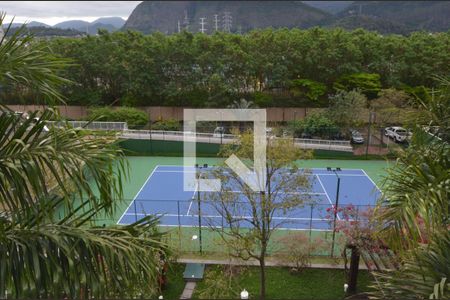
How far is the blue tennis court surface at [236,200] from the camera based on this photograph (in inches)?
475

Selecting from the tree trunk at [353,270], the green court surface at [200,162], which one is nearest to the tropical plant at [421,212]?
the green court surface at [200,162]

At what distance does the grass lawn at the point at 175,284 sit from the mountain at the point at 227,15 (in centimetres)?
7401

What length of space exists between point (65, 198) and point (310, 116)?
2158 cm

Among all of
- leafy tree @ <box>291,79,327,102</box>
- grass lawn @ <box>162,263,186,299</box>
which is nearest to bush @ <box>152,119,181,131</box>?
leafy tree @ <box>291,79,327,102</box>

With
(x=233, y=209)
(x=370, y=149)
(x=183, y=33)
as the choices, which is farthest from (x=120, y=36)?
(x=233, y=209)

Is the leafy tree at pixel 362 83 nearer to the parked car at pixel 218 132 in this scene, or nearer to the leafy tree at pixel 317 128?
the leafy tree at pixel 317 128

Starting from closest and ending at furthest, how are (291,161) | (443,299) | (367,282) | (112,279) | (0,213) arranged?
(443,299)
(112,279)
(0,213)
(291,161)
(367,282)

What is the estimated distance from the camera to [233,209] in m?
10.4

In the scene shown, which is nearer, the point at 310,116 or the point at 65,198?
the point at 65,198

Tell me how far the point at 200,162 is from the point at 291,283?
38.0 feet

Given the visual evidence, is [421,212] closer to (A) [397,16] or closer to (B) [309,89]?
(B) [309,89]

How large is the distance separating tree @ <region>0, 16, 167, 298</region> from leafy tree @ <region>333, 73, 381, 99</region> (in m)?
25.8

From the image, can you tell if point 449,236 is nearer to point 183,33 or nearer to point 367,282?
point 367,282

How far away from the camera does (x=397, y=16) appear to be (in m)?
64.2
